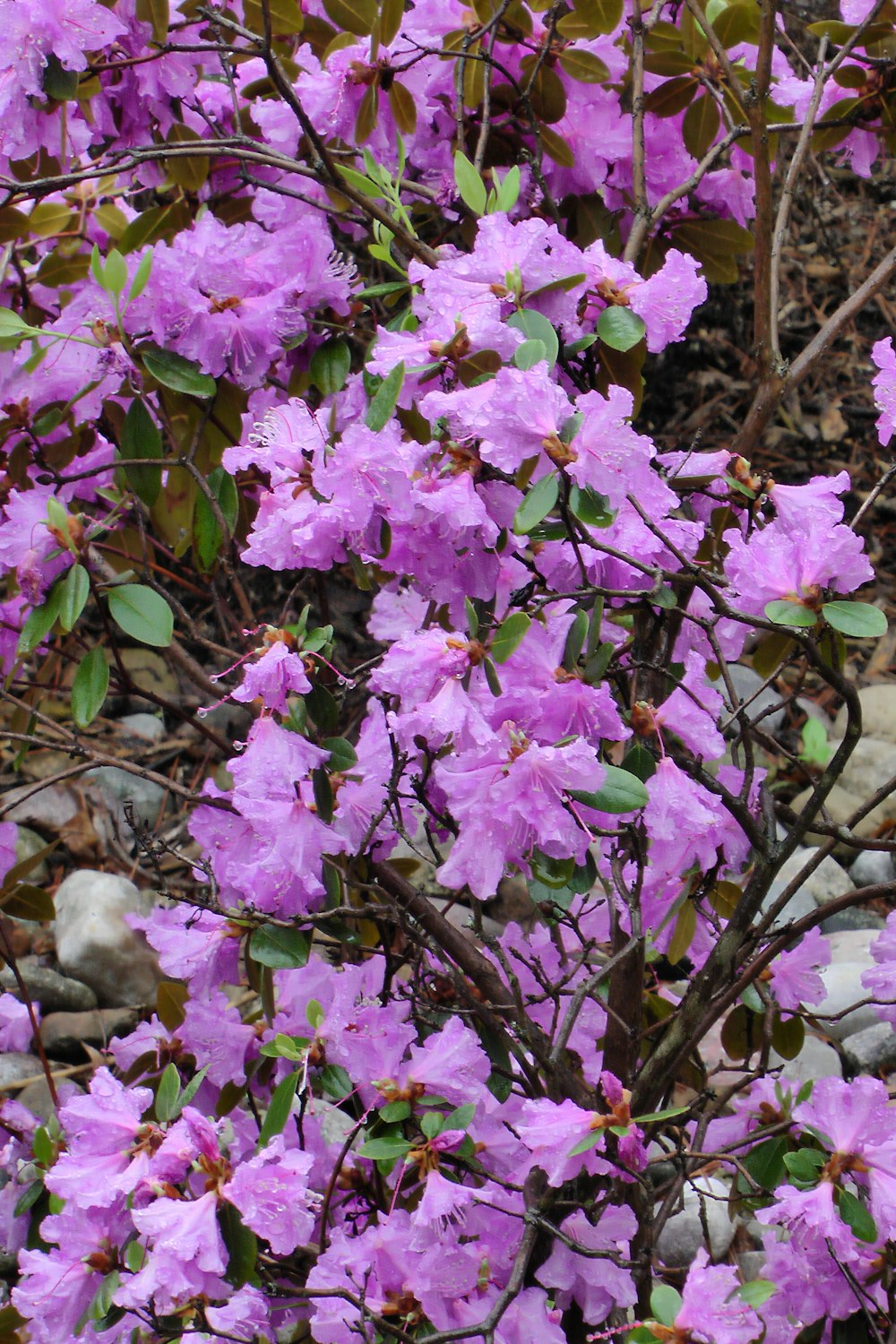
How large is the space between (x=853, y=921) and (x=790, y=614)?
76.0 inches

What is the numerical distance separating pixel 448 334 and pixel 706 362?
301cm

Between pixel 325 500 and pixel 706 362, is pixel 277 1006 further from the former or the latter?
pixel 706 362

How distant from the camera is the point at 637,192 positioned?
1.45 m

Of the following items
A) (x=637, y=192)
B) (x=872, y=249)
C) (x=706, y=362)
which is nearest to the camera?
(x=637, y=192)

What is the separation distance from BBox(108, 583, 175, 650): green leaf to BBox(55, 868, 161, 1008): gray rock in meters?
1.43

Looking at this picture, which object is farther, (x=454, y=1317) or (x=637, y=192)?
(x=637, y=192)

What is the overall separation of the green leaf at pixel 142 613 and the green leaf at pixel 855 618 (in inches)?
25.3

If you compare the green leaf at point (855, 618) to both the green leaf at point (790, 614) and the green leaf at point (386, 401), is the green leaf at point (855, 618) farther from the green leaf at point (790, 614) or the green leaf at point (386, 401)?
the green leaf at point (386, 401)

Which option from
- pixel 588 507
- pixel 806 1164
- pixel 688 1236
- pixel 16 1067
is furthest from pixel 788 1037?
pixel 16 1067

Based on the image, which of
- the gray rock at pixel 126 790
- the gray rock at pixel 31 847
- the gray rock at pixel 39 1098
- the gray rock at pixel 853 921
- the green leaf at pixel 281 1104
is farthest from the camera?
the gray rock at pixel 126 790

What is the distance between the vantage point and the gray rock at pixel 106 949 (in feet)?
8.40

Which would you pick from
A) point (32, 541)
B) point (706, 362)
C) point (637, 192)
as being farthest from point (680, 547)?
point (706, 362)

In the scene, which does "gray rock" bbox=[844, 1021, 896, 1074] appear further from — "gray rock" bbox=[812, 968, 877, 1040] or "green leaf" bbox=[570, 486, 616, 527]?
"green leaf" bbox=[570, 486, 616, 527]

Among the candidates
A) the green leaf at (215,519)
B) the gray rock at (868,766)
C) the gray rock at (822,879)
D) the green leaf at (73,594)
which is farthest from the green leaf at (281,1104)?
the gray rock at (868,766)
